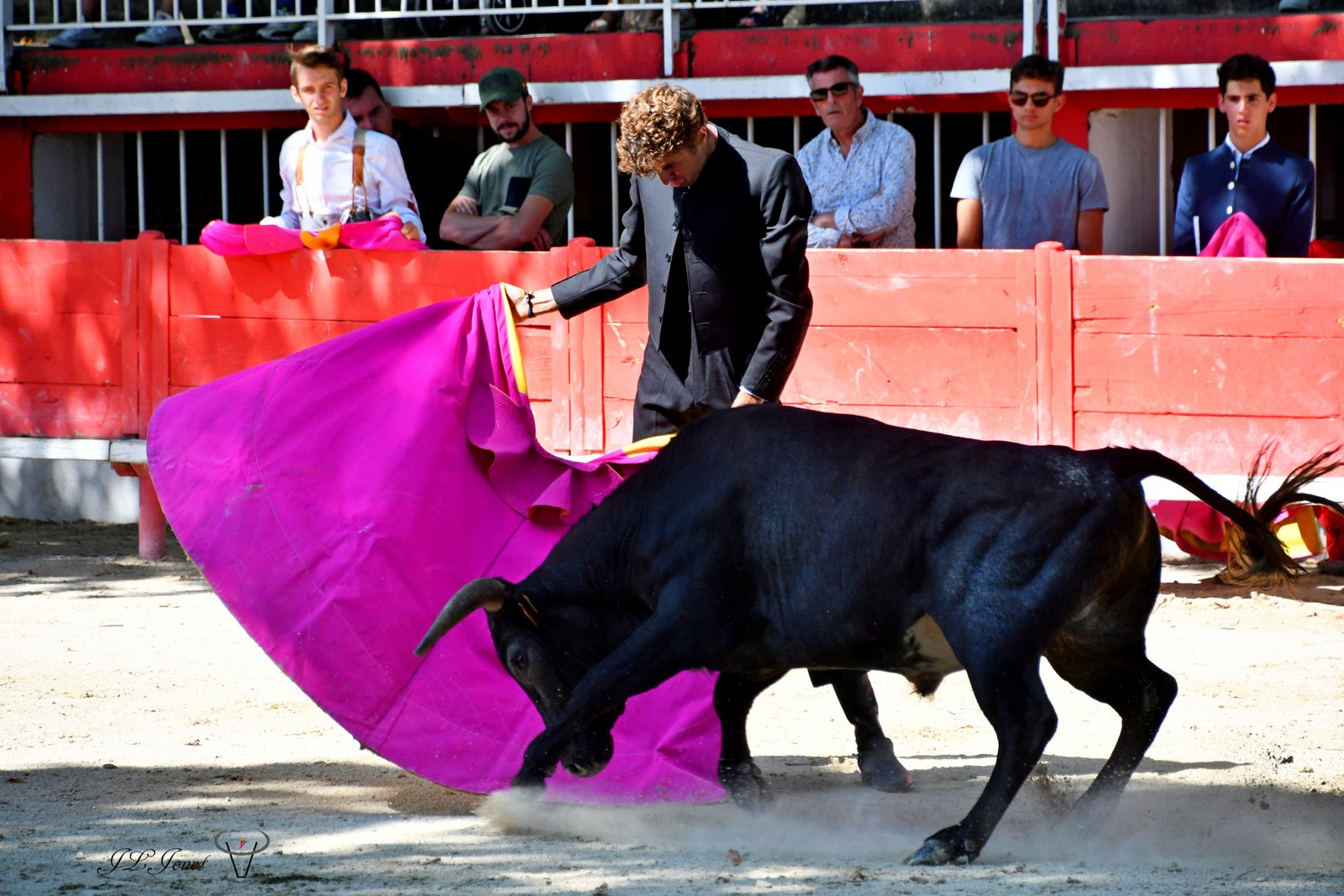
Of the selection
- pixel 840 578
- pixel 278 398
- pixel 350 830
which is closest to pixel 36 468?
pixel 278 398

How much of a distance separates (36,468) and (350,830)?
5.42 metres

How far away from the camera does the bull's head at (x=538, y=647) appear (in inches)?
170

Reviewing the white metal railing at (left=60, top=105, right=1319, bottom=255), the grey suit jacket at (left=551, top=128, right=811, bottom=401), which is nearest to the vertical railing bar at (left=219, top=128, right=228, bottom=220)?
the white metal railing at (left=60, top=105, right=1319, bottom=255)

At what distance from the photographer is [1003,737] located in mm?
3867

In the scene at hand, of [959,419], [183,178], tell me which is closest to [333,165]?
[183,178]

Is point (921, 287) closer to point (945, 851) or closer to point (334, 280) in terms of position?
point (334, 280)

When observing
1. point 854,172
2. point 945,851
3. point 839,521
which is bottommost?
point 945,851

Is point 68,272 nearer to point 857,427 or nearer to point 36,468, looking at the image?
point 36,468

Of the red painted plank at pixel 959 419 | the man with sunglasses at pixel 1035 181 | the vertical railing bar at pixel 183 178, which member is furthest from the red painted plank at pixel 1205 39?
the vertical railing bar at pixel 183 178

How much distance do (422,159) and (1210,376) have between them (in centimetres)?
399

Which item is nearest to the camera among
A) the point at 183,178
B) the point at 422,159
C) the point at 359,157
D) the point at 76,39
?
the point at 359,157

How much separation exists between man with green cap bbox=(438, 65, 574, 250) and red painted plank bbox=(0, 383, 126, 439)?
185cm

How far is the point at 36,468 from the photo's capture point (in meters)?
8.95

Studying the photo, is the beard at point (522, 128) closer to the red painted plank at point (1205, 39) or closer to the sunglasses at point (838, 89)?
the sunglasses at point (838, 89)
